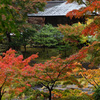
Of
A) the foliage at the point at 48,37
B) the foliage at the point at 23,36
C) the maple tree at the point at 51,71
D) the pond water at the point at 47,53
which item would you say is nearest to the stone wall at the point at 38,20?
the pond water at the point at 47,53

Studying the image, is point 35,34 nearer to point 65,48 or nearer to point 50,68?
point 65,48

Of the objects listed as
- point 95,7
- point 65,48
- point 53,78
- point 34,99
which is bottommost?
point 65,48

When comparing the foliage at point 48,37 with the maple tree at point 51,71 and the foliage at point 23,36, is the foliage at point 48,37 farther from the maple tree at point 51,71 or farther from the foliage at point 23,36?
the maple tree at point 51,71

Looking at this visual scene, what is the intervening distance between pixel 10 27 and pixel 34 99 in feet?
15.3

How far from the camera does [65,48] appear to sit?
49.5ft

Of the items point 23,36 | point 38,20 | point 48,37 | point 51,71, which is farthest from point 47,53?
point 51,71

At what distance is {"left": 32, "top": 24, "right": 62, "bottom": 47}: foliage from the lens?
1475 centimetres

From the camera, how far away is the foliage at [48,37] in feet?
48.4

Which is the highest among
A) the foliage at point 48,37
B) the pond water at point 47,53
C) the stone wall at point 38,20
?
the stone wall at point 38,20

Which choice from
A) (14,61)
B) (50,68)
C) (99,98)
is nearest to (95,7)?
(50,68)

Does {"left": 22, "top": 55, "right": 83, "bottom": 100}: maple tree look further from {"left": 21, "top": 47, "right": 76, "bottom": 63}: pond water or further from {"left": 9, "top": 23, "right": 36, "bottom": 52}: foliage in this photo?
{"left": 21, "top": 47, "right": 76, "bottom": 63}: pond water

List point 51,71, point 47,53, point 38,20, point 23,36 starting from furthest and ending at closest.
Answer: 1. point 38,20
2. point 47,53
3. point 23,36
4. point 51,71

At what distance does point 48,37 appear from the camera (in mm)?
14930

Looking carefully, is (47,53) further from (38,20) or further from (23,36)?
(38,20)
